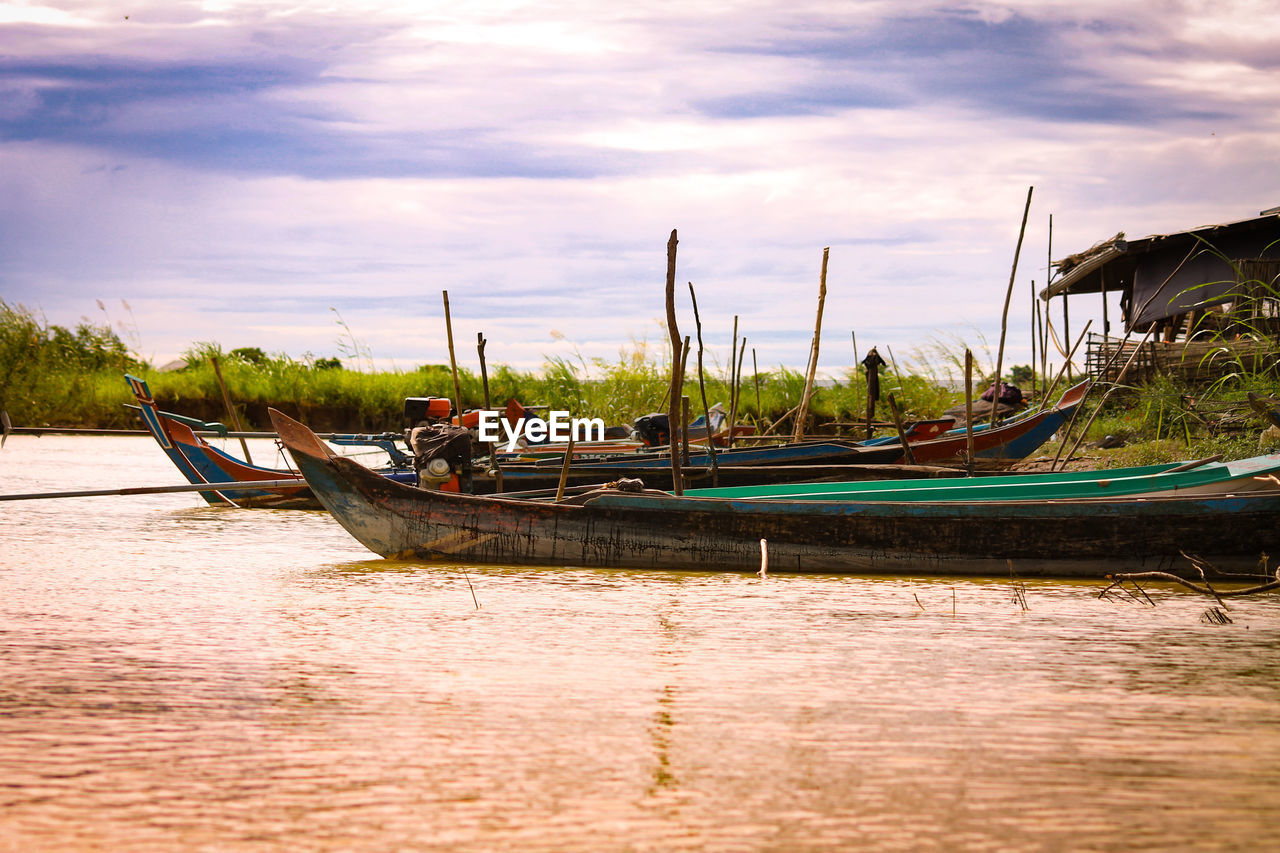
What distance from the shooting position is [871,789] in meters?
2.12

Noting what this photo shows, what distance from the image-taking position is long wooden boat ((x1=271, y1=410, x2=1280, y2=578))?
15.3 feet

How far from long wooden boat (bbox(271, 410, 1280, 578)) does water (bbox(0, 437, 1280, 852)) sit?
0.24 m

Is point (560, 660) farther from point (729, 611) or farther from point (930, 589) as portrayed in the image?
point (930, 589)

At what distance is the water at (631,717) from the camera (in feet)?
6.40

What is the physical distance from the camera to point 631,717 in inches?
103

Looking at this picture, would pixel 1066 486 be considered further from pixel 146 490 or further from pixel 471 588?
pixel 146 490

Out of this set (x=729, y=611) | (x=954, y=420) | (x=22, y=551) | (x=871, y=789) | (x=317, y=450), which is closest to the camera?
(x=871, y=789)

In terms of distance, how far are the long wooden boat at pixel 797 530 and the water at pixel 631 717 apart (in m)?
0.24

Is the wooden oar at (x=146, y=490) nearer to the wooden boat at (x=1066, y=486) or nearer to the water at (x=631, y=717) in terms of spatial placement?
the water at (x=631, y=717)

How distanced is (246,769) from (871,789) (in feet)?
4.16

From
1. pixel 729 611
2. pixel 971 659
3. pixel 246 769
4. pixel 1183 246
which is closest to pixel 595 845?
pixel 246 769

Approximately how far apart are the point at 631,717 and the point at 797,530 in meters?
2.42

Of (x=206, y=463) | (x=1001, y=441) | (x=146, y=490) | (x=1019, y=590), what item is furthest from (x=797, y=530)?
(x=206, y=463)

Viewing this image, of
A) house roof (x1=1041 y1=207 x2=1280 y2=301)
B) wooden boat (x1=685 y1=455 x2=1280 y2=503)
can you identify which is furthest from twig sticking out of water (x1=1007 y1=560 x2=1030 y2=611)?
house roof (x1=1041 y1=207 x2=1280 y2=301)
